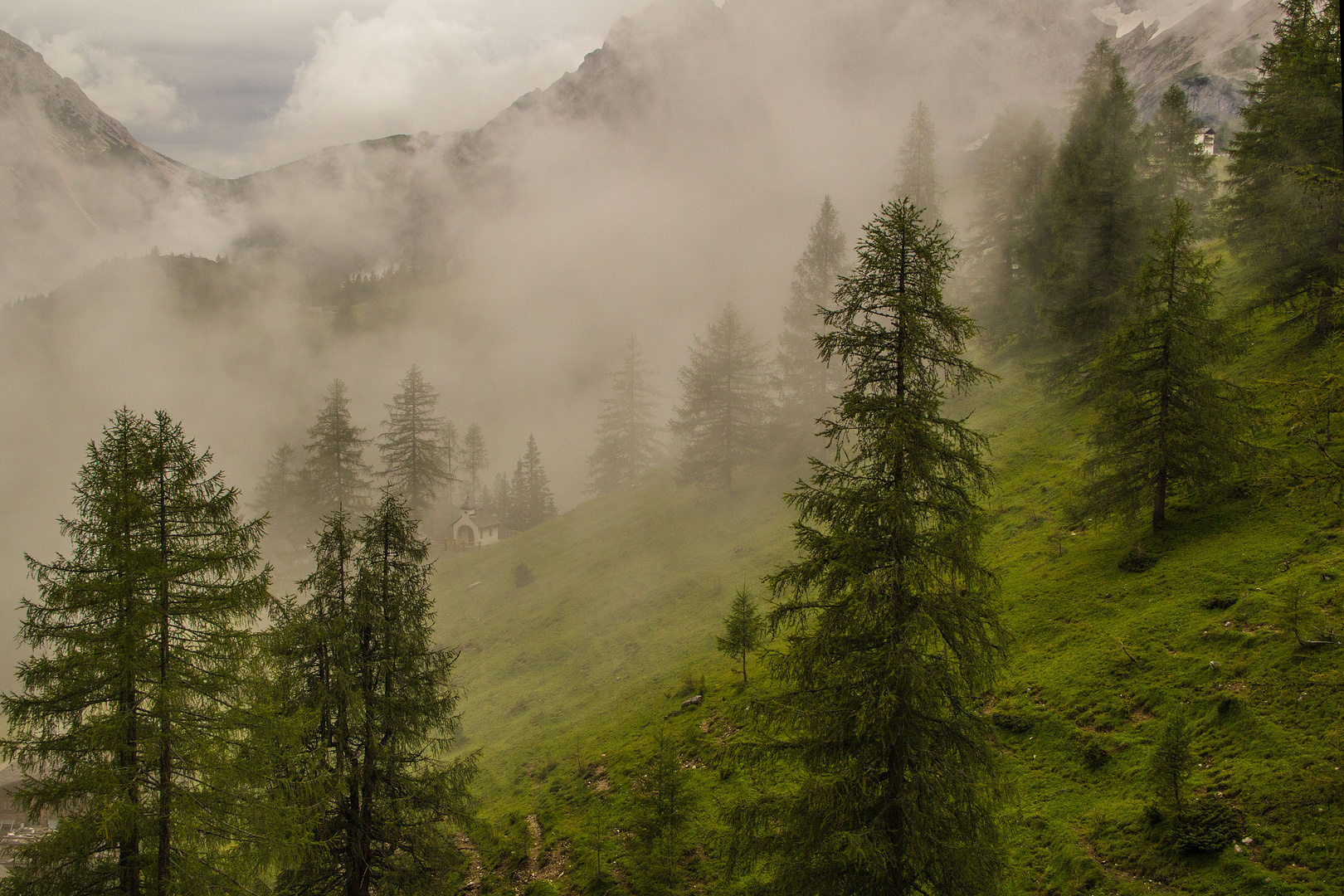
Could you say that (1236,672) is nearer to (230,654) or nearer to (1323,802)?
(1323,802)

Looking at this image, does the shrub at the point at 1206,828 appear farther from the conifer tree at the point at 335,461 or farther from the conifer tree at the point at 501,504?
the conifer tree at the point at 501,504

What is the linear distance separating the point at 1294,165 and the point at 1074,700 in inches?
735

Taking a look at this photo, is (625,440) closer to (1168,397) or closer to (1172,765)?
(1168,397)

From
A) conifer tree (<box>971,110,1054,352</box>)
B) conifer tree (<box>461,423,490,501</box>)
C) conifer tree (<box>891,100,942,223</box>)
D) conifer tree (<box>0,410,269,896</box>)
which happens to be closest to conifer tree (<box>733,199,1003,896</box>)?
conifer tree (<box>0,410,269,896</box>)

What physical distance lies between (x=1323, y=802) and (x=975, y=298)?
4357 centimetres

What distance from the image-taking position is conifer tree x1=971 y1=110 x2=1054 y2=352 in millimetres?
40500

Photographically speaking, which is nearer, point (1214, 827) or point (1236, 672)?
point (1214, 827)

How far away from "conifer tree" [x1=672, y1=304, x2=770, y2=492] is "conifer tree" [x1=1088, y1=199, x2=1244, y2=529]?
2872 cm

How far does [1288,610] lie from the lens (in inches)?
539

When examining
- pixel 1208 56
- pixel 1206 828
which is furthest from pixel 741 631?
pixel 1208 56

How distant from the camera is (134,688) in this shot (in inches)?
462

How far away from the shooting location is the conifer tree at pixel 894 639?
9586 millimetres

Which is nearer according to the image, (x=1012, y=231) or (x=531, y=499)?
(x=1012, y=231)

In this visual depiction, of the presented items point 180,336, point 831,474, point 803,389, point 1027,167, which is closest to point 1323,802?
point 831,474
